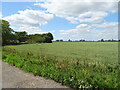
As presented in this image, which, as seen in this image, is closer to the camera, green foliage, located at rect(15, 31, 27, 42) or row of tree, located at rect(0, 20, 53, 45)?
row of tree, located at rect(0, 20, 53, 45)

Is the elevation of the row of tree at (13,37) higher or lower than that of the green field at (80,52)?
higher

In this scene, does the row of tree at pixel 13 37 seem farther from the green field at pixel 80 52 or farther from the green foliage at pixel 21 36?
the green field at pixel 80 52

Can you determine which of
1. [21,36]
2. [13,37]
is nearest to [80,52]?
[13,37]

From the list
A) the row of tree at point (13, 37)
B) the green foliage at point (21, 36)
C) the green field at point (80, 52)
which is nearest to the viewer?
the green field at point (80, 52)

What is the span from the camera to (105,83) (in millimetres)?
3369

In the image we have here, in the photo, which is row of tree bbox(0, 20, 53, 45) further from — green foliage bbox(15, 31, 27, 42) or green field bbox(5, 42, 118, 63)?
green field bbox(5, 42, 118, 63)

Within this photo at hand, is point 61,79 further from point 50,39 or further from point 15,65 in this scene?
point 50,39

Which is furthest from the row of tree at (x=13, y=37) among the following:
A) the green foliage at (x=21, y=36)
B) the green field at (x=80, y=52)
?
the green field at (x=80, y=52)

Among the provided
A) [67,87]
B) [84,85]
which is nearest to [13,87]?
[67,87]

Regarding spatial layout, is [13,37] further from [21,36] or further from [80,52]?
[80,52]

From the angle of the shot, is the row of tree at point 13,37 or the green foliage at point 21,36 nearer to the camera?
the row of tree at point 13,37

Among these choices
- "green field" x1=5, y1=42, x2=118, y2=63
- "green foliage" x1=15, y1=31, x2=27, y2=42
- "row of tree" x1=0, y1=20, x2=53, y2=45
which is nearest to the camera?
"green field" x1=5, y1=42, x2=118, y2=63

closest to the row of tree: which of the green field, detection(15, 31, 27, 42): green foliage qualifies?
detection(15, 31, 27, 42): green foliage

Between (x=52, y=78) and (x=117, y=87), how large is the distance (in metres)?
2.27
